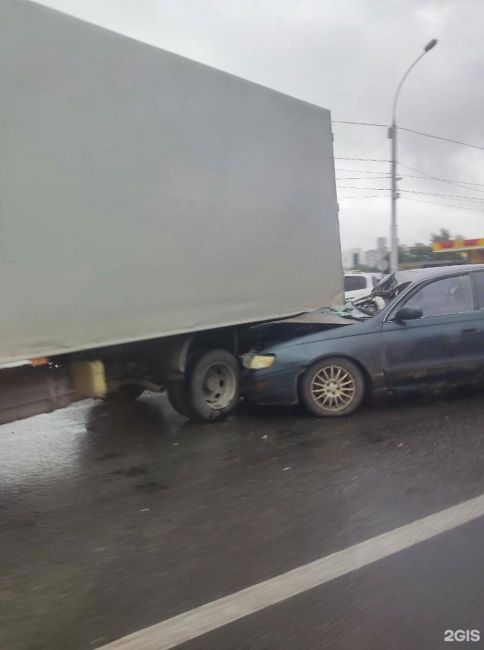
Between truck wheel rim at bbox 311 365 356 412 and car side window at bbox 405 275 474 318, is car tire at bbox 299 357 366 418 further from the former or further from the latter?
car side window at bbox 405 275 474 318

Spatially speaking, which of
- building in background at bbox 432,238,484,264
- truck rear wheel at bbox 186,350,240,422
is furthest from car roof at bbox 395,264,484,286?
building in background at bbox 432,238,484,264

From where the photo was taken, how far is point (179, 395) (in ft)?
20.7

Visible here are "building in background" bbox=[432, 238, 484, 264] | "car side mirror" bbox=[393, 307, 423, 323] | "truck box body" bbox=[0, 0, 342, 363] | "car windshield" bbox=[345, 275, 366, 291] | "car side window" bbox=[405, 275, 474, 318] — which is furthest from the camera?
"building in background" bbox=[432, 238, 484, 264]

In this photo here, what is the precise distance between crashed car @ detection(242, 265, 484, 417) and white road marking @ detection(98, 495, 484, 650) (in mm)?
2514

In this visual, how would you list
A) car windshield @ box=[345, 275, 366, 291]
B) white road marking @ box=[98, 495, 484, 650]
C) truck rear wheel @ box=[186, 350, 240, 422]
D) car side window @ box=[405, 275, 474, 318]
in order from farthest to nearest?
car windshield @ box=[345, 275, 366, 291], car side window @ box=[405, 275, 474, 318], truck rear wheel @ box=[186, 350, 240, 422], white road marking @ box=[98, 495, 484, 650]

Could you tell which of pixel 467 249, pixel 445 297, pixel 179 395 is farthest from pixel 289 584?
pixel 467 249

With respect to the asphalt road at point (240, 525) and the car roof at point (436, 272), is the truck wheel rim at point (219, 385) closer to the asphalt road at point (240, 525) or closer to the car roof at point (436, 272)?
the asphalt road at point (240, 525)

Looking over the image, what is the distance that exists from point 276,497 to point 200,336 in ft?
8.16

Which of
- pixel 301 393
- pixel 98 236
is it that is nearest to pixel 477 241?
pixel 301 393

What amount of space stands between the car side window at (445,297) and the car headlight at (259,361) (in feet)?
5.54

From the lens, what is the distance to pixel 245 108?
6066 millimetres

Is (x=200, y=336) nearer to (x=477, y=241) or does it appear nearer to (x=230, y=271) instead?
(x=230, y=271)

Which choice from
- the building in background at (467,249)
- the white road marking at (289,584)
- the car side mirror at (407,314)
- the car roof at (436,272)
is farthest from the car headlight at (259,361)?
the building in background at (467,249)

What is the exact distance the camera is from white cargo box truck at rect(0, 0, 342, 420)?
171 inches
